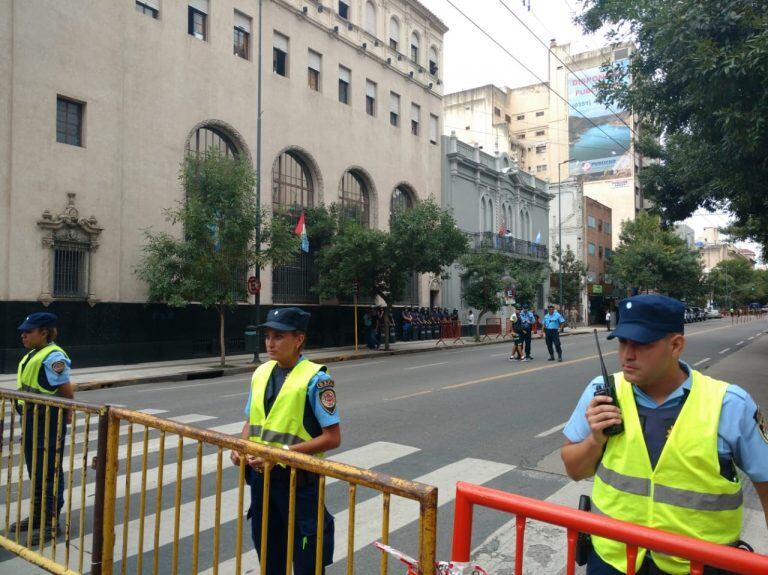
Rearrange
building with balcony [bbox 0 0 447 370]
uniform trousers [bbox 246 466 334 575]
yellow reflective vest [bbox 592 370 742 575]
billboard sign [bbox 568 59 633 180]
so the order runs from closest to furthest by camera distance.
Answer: yellow reflective vest [bbox 592 370 742 575] < uniform trousers [bbox 246 466 334 575] < building with balcony [bbox 0 0 447 370] < billboard sign [bbox 568 59 633 180]

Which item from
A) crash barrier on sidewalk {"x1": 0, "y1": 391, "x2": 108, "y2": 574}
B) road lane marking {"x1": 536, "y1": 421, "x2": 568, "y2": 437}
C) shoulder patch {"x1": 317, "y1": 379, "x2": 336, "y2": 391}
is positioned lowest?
road lane marking {"x1": 536, "y1": 421, "x2": 568, "y2": 437}

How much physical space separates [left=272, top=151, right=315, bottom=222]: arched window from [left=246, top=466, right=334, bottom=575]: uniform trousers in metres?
21.6

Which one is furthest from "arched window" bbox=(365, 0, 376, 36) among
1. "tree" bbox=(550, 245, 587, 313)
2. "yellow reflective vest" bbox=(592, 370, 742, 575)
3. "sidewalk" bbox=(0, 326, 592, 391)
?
"yellow reflective vest" bbox=(592, 370, 742, 575)

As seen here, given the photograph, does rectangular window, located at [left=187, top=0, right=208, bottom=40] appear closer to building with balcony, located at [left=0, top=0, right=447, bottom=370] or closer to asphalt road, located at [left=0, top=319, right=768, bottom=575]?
building with balcony, located at [left=0, top=0, right=447, bottom=370]

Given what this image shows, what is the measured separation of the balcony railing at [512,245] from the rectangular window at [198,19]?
1790 cm

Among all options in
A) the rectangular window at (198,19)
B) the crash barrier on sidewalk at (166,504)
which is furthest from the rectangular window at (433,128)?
the crash barrier on sidewalk at (166,504)

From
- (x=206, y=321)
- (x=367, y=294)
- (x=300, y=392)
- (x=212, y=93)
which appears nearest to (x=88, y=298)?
(x=206, y=321)

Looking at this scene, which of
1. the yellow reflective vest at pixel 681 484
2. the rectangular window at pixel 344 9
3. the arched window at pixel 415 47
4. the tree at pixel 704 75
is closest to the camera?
the yellow reflective vest at pixel 681 484

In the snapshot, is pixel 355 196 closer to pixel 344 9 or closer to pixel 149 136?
pixel 344 9

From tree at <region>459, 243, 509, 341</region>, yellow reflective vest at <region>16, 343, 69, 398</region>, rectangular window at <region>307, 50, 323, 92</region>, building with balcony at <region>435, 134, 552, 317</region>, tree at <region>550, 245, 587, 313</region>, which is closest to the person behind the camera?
yellow reflective vest at <region>16, 343, 69, 398</region>

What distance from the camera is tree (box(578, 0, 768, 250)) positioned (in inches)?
326

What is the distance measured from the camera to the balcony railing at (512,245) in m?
38.7

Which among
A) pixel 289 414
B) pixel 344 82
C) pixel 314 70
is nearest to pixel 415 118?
pixel 344 82

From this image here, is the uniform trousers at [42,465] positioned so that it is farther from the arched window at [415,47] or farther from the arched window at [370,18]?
the arched window at [415,47]
